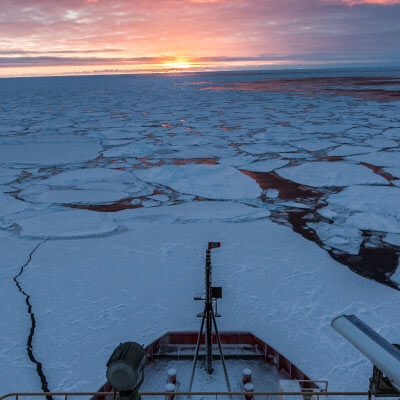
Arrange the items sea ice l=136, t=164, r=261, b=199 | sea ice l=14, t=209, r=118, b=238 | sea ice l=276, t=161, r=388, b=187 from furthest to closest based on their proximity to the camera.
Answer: sea ice l=276, t=161, r=388, b=187 < sea ice l=136, t=164, r=261, b=199 < sea ice l=14, t=209, r=118, b=238

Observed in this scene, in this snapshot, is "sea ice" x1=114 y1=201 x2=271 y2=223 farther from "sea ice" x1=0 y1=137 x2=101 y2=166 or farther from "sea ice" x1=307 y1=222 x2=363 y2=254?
"sea ice" x1=0 y1=137 x2=101 y2=166

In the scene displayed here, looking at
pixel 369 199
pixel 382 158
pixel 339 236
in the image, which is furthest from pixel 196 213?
pixel 382 158

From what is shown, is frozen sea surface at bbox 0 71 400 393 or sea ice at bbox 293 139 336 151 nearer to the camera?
frozen sea surface at bbox 0 71 400 393

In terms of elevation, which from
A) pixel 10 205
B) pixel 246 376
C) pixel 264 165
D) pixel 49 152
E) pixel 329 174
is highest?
pixel 246 376

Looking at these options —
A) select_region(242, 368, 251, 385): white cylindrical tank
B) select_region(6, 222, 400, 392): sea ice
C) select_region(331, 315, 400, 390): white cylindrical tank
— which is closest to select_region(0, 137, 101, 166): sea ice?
select_region(6, 222, 400, 392): sea ice

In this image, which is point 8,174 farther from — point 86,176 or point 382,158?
point 382,158

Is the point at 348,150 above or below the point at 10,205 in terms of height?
below
